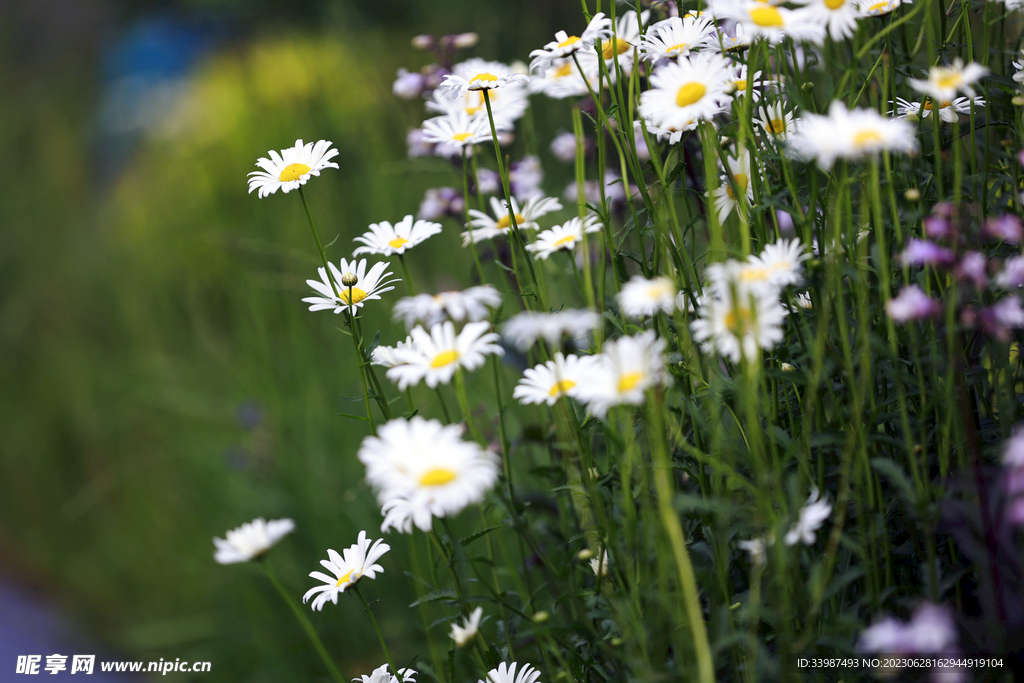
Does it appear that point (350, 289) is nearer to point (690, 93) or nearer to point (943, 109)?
point (690, 93)

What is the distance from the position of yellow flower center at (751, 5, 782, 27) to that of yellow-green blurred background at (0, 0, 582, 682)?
0.91 meters

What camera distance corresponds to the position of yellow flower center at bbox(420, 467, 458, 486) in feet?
1.84

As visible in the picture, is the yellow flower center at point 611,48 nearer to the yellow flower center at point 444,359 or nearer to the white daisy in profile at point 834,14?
the white daisy in profile at point 834,14

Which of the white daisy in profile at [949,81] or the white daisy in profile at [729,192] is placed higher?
the white daisy in profile at [729,192]

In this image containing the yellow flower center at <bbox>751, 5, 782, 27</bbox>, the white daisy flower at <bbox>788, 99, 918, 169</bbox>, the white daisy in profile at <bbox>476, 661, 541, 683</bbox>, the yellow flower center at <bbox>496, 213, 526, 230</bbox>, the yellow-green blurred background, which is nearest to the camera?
the white daisy flower at <bbox>788, 99, 918, 169</bbox>

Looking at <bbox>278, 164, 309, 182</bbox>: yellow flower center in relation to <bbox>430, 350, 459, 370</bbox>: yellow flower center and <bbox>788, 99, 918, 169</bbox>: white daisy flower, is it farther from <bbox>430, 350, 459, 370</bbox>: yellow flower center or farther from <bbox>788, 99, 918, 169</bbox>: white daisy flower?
<bbox>788, 99, 918, 169</bbox>: white daisy flower

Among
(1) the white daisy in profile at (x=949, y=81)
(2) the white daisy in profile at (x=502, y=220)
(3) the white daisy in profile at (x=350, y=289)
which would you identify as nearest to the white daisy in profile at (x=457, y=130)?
(2) the white daisy in profile at (x=502, y=220)

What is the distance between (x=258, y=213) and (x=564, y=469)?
2.04 metres

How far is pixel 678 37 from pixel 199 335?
2.03m

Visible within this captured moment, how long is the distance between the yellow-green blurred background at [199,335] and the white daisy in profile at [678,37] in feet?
2.20

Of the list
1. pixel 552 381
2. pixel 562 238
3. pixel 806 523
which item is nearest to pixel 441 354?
pixel 552 381

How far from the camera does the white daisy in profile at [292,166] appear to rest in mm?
858

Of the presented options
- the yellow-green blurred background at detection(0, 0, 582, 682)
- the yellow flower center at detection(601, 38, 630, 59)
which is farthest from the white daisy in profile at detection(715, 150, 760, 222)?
the yellow-green blurred background at detection(0, 0, 582, 682)

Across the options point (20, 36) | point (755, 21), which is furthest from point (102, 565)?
point (20, 36)
